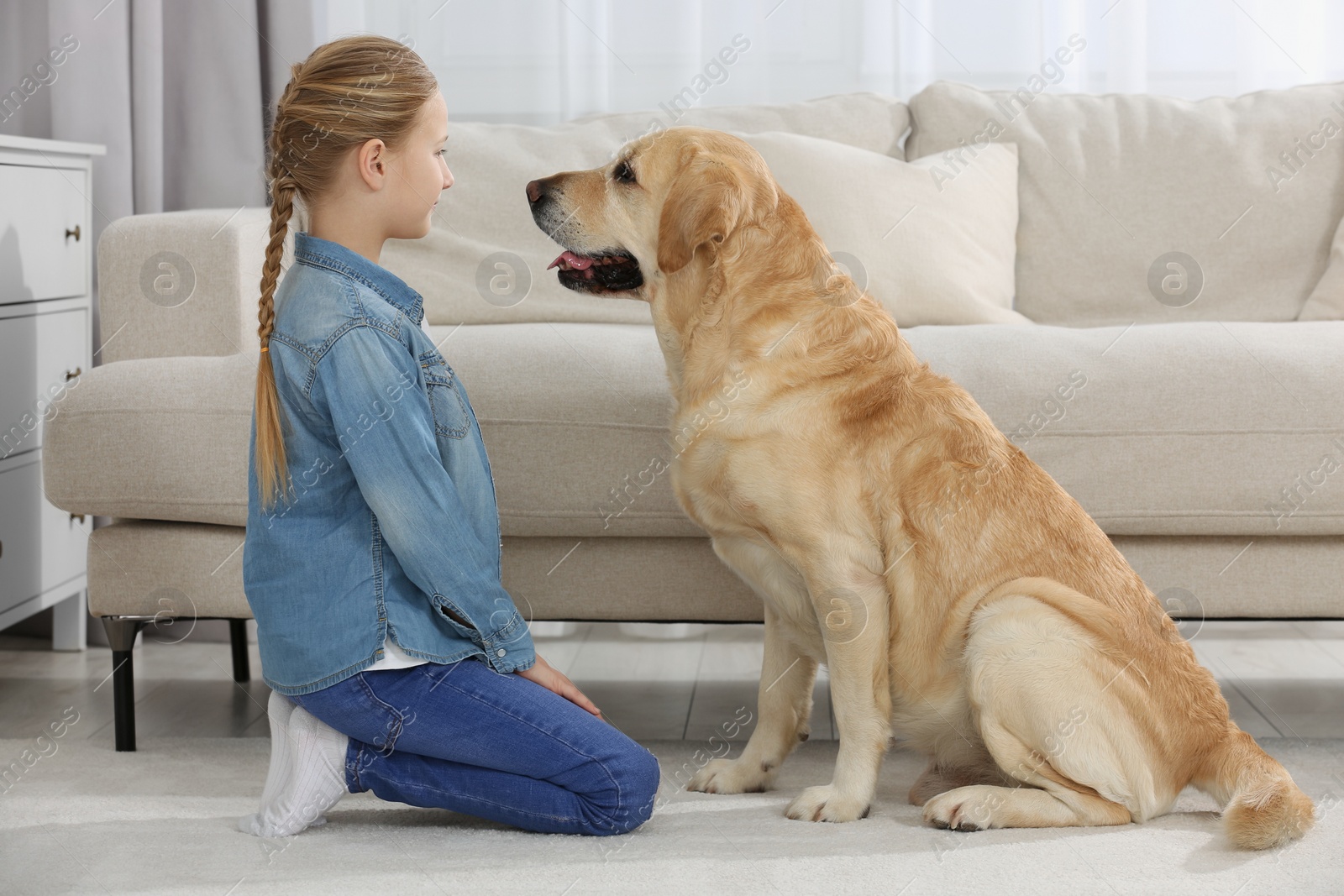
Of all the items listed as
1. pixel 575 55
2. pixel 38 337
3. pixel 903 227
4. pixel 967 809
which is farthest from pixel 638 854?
pixel 575 55

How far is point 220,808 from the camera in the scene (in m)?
1.75

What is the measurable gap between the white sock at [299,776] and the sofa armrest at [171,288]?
96 cm

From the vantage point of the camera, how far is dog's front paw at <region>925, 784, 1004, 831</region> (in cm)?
157

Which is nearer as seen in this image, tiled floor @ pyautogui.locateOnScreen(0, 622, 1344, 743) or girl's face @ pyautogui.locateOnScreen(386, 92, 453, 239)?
girl's face @ pyautogui.locateOnScreen(386, 92, 453, 239)

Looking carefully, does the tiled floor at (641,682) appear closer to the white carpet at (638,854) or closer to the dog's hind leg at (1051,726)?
the white carpet at (638,854)

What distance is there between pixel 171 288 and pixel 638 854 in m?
1.47

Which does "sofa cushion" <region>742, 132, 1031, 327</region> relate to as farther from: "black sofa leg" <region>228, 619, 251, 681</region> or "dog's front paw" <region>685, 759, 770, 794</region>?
"black sofa leg" <region>228, 619, 251, 681</region>

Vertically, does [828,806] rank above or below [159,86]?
below

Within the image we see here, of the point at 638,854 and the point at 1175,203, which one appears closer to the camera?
the point at 638,854

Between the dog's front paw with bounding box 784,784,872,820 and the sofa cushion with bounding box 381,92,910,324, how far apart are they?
1373mm

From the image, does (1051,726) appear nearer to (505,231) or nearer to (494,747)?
(494,747)

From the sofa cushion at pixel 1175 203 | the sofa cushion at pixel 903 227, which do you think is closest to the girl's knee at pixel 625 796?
the sofa cushion at pixel 903 227

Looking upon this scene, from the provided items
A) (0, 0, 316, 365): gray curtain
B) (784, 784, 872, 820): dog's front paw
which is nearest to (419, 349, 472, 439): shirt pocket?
(784, 784, 872, 820): dog's front paw

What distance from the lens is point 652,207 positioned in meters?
1.71
